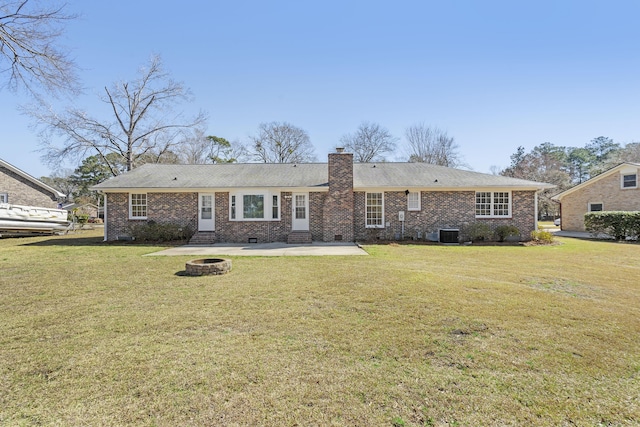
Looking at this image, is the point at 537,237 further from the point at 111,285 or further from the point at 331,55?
the point at 111,285

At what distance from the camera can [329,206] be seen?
14.8 m

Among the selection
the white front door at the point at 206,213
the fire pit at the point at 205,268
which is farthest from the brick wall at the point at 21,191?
the fire pit at the point at 205,268

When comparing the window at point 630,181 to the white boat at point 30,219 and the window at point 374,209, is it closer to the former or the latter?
the window at point 374,209

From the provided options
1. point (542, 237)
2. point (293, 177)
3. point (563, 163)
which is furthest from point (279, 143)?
point (563, 163)

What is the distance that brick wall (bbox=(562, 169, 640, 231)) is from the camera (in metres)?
20.0

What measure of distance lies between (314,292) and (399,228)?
1006 centimetres

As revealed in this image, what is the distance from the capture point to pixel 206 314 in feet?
15.5

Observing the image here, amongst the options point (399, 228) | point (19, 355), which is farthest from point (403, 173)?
point (19, 355)

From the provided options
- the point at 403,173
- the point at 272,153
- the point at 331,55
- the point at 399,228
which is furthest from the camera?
the point at 272,153

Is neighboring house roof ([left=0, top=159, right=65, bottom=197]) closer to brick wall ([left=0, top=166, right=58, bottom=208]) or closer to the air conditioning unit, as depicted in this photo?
brick wall ([left=0, top=166, right=58, bottom=208])

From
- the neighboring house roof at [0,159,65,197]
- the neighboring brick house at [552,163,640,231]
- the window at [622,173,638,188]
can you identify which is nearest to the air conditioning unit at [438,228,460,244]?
the neighboring brick house at [552,163,640,231]

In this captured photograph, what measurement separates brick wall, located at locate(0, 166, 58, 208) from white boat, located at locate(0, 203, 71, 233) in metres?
5.29

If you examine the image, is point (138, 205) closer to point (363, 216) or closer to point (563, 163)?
point (363, 216)

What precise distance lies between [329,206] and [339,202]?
517 mm
